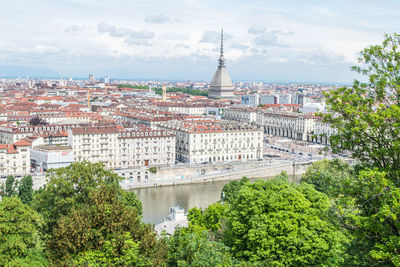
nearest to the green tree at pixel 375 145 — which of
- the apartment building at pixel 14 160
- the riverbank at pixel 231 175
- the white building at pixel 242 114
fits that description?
the riverbank at pixel 231 175

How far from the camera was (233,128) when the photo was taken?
50.2 m

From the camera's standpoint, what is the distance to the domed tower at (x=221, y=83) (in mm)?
123375

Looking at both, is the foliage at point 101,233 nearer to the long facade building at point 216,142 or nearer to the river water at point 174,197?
the river water at point 174,197

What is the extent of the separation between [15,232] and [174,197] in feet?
73.7

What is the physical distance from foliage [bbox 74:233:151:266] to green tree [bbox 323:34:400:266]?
5.11 metres

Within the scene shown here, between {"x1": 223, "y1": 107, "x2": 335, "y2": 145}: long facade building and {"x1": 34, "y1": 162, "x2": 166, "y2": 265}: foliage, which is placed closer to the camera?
{"x1": 34, "y1": 162, "x2": 166, "y2": 265}: foliage

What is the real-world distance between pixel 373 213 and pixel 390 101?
2330 millimetres

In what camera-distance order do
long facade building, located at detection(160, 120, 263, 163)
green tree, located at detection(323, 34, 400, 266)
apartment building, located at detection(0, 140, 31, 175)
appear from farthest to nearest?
long facade building, located at detection(160, 120, 263, 163), apartment building, located at detection(0, 140, 31, 175), green tree, located at detection(323, 34, 400, 266)

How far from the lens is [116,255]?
37.8 feet

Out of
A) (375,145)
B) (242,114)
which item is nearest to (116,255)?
(375,145)

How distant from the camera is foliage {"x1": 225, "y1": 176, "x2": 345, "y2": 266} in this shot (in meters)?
12.8

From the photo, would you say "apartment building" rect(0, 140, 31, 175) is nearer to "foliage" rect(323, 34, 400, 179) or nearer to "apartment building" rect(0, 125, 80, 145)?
"apartment building" rect(0, 125, 80, 145)

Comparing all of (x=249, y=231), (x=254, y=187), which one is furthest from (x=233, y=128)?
(x=249, y=231)

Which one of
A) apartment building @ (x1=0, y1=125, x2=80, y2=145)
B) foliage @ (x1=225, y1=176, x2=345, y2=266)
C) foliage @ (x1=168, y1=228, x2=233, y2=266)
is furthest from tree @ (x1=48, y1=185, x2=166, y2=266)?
apartment building @ (x1=0, y1=125, x2=80, y2=145)
